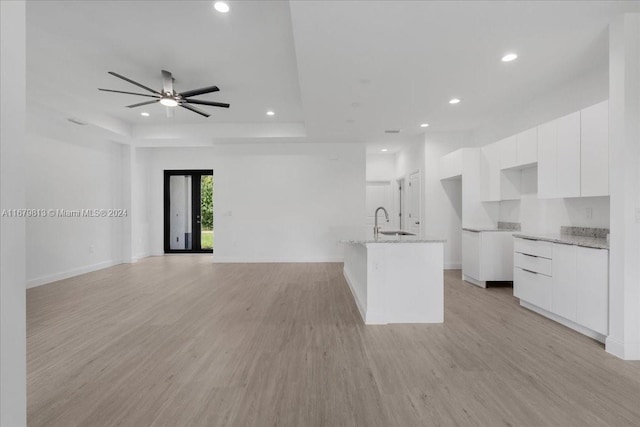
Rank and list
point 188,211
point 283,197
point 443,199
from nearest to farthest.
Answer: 1. point 443,199
2. point 283,197
3. point 188,211

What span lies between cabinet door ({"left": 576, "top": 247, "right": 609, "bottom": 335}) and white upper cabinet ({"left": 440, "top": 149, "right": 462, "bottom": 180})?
2732mm

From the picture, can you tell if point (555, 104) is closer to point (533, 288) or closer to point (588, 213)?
point (588, 213)

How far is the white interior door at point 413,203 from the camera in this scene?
6531 millimetres

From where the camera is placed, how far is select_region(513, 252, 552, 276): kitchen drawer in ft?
10.5


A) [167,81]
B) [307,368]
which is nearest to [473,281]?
[307,368]

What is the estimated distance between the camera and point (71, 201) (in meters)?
5.47

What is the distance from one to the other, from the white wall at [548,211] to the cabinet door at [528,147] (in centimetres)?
47

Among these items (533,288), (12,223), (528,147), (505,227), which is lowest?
(533,288)

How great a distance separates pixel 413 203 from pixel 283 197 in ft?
10.3

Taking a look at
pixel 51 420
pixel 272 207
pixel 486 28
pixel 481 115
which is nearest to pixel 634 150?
pixel 486 28

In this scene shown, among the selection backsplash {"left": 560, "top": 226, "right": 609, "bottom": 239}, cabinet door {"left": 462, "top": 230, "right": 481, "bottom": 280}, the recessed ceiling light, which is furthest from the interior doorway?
backsplash {"left": 560, "top": 226, "right": 609, "bottom": 239}

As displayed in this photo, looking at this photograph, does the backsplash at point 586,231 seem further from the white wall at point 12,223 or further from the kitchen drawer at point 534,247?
the white wall at point 12,223

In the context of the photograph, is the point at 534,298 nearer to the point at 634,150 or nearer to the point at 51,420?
the point at 634,150

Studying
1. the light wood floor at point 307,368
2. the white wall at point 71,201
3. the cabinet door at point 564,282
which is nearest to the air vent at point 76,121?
the white wall at point 71,201
